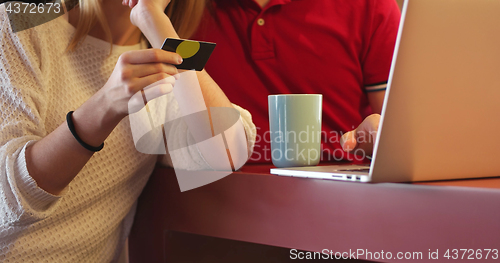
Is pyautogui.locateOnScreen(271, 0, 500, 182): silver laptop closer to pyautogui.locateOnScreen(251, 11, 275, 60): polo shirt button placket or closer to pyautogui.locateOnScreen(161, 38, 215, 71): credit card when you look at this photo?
pyautogui.locateOnScreen(161, 38, 215, 71): credit card

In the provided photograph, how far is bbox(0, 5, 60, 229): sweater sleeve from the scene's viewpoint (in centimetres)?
64

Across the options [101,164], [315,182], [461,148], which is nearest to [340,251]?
[315,182]

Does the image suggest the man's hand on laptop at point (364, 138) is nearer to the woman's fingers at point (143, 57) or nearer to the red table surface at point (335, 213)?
the red table surface at point (335, 213)

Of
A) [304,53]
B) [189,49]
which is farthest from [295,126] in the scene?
[304,53]

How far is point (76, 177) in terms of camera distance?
0.80 meters

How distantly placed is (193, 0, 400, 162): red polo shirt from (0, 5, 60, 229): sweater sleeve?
1.90 ft

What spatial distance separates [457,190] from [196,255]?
2.01 feet

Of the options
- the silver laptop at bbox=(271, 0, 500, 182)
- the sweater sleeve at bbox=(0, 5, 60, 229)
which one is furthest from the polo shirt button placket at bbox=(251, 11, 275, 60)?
the silver laptop at bbox=(271, 0, 500, 182)

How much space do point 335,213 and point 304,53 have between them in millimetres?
783

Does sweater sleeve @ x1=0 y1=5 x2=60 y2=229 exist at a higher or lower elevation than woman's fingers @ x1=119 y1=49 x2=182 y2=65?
lower

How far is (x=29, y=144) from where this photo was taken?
26.5 inches

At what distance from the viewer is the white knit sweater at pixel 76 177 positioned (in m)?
0.67

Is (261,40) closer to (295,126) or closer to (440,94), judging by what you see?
(295,126)

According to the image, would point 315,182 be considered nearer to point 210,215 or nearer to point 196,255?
point 210,215
